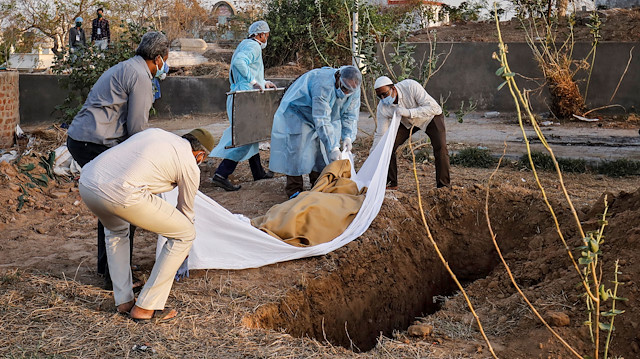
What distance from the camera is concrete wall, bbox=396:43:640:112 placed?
1087cm

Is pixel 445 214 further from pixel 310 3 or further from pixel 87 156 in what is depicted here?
pixel 310 3

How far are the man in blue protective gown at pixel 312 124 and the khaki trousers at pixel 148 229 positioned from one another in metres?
2.40

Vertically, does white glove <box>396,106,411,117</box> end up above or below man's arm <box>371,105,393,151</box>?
above

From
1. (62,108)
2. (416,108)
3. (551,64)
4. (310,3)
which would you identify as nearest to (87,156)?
(416,108)

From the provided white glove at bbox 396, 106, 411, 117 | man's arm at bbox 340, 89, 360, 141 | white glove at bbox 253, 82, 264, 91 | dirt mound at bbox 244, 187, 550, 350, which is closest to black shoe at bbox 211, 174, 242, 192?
white glove at bbox 253, 82, 264, 91

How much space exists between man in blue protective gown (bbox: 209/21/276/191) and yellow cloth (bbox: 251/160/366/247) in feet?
5.73

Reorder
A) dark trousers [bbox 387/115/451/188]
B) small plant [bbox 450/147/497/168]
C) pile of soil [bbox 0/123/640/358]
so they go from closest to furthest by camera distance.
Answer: pile of soil [bbox 0/123/640/358]
dark trousers [bbox 387/115/451/188]
small plant [bbox 450/147/497/168]

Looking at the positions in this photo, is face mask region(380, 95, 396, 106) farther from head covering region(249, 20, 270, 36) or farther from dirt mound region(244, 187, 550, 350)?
head covering region(249, 20, 270, 36)

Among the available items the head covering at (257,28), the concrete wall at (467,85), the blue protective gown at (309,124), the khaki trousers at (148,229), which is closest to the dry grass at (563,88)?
the concrete wall at (467,85)

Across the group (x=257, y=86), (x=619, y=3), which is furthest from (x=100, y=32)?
(x=619, y=3)

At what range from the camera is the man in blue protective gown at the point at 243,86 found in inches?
259

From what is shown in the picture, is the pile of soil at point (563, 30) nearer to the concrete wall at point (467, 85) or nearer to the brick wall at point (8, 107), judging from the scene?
the concrete wall at point (467, 85)

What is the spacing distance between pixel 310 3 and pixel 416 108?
852 centimetres

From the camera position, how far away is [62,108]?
10.3 meters
